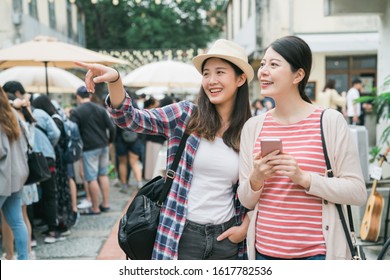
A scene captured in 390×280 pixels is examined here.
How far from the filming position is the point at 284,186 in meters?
2.10

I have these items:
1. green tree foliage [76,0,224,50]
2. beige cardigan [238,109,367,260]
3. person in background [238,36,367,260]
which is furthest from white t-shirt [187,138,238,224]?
green tree foliage [76,0,224,50]

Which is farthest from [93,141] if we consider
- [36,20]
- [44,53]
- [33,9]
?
[36,20]

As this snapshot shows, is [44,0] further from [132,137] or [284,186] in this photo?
[284,186]

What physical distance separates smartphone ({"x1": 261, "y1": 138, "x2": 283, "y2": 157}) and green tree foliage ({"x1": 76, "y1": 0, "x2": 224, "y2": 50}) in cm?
2709

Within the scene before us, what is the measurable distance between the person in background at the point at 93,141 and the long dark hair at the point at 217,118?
499 cm

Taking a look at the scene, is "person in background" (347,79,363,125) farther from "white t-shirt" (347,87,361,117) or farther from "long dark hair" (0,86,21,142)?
"long dark hair" (0,86,21,142)

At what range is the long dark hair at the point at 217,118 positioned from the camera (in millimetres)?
2475

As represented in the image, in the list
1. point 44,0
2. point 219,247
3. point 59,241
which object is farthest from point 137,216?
point 44,0

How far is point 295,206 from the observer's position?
A: 2074 millimetres

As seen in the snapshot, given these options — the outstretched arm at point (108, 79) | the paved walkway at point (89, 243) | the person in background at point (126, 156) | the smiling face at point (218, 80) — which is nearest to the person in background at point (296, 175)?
the smiling face at point (218, 80)

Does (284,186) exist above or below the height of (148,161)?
above

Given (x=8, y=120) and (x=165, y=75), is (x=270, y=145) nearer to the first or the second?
(x=8, y=120)

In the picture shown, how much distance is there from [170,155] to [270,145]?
0.70 meters
